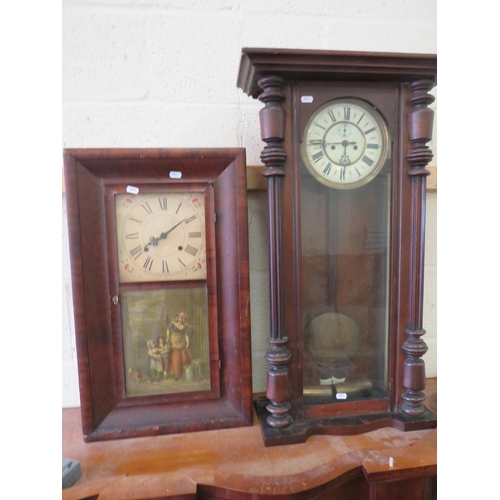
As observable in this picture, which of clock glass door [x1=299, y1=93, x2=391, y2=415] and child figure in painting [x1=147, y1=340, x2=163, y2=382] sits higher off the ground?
clock glass door [x1=299, y1=93, x2=391, y2=415]

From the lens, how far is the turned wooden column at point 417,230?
66 centimetres

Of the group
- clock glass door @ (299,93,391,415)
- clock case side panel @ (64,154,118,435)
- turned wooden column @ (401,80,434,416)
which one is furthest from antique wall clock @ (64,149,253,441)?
turned wooden column @ (401,80,434,416)

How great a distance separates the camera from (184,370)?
73 cm

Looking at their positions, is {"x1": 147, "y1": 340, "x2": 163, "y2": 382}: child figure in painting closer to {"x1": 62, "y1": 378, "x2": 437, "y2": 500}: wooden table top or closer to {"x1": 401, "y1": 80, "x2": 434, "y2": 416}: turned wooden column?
{"x1": 62, "y1": 378, "x2": 437, "y2": 500}: wooden table top

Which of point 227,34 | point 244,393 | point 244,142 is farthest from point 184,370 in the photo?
point 227,34

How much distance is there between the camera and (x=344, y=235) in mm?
716

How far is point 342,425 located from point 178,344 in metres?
0.35

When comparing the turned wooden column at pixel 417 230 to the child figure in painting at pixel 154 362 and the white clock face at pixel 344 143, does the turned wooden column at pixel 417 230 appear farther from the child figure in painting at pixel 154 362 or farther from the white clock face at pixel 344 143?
the child figure in painting at pixel 154 362

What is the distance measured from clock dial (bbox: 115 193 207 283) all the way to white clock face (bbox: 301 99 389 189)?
0.23 metres

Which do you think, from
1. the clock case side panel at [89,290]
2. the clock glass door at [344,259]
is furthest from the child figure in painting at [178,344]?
the clock glass door at [344,259]

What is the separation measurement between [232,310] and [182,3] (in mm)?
672

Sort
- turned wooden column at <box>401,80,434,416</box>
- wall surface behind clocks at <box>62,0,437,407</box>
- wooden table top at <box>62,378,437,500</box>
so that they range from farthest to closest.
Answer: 1. wall surface behind clocks at <box>62,0,437,407</box>
2. turned wooden column at <box>401,80,434,416</box>
3. wooden table top at <box>62,378,437,500</box>

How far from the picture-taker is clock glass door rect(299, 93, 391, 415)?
2.21 ft

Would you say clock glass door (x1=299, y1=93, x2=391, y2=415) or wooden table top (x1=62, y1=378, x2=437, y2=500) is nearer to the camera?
wooden table top (x1=62, y1=378, x2=437, y2=500)
